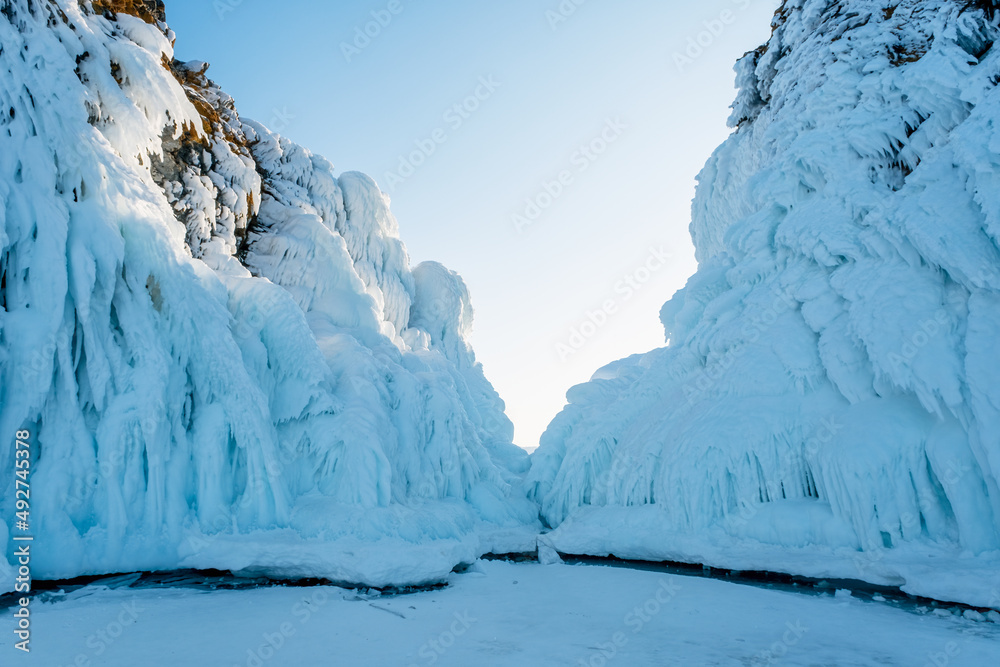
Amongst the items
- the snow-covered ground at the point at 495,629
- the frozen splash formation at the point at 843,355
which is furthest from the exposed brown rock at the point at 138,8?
the frozen splash formation at the point at 843,355

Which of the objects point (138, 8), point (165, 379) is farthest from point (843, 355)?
point (138, 8)

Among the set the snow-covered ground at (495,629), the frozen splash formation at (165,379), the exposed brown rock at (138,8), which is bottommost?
the snow-covered ground at (495,629)

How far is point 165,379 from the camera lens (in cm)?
1002

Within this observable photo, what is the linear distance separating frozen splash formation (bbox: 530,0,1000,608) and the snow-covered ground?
1.41 m

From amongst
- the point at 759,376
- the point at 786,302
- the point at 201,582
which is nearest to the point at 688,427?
the point at 759,376

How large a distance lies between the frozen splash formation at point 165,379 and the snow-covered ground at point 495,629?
115 centimetres

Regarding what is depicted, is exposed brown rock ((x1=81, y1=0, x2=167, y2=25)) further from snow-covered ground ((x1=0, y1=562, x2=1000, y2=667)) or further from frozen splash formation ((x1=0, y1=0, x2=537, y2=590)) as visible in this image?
snow-covered ground ((x1=0, y1=562, x2=1000, y2=667))

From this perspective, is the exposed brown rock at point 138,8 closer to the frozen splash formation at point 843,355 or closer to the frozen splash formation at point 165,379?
the frozen splash formation at point 165,379

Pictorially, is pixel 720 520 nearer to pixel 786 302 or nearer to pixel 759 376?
pixel 759 376

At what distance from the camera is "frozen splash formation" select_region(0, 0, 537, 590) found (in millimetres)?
8820

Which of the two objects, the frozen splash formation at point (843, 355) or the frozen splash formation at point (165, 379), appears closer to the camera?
the frozen splash formation at point (843, 355)

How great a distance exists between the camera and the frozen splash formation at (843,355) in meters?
8.55

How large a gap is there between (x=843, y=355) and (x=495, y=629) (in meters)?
7.92

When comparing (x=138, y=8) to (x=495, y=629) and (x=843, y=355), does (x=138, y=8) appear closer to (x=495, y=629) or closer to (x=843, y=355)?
(x=495, y=629)
